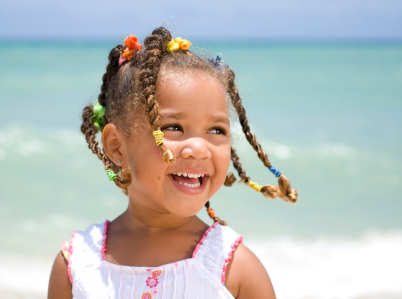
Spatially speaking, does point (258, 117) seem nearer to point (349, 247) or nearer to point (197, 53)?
point (349, 247)

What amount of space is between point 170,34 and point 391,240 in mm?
3518

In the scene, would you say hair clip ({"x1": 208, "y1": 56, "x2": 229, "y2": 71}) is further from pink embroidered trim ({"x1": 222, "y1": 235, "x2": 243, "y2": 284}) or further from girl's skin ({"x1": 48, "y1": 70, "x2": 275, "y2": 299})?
pink embroidered trim ({"x1": 222, "y1": 235, "x2": 243, "y2": 284})

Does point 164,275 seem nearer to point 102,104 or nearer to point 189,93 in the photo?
point 189,93

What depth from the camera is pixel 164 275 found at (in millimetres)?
1946

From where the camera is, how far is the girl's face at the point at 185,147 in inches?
74.2

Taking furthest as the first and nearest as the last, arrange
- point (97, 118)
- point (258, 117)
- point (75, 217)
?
point (258, 117)
point (75, 217)
point (97, 118)

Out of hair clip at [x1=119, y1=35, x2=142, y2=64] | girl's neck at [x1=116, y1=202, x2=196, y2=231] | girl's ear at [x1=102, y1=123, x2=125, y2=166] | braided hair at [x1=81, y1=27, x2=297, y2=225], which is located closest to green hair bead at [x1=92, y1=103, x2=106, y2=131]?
braided hair at [x1=81, y1=27, x2=297, y2=225]

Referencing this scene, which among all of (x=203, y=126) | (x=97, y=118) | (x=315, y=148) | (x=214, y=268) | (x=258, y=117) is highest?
(x=258, y=117)

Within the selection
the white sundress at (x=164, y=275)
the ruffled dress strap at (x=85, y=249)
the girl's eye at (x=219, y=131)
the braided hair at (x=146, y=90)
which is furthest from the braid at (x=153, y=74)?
the ruffled dress strap at (x=85, y=249)

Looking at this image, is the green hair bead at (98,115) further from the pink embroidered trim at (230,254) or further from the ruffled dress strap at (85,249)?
the pink embroidered trim at (230,254)

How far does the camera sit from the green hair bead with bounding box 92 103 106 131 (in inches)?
89.4

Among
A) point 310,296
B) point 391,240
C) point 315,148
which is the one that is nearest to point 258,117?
point 315,148

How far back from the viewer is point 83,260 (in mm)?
2111

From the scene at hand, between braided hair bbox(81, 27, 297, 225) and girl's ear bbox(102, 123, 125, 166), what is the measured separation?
25mm
